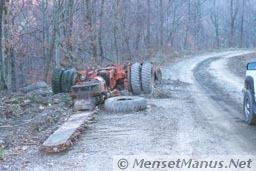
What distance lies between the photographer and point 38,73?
100 ft

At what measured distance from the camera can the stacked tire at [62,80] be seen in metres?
12.9

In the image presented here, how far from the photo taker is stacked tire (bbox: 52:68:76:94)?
12.9 metres

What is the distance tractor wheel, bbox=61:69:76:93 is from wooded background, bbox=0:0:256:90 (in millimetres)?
4454

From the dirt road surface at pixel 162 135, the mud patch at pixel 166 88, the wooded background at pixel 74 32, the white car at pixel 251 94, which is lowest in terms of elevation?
the dirt road surface at pixel 162 135

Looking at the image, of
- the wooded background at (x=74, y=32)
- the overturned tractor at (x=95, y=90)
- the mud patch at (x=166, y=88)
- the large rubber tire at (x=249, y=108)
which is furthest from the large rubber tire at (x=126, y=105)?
the wooded background at (x=74, y=32)

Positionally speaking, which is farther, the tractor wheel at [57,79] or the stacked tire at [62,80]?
the tractor wheel at [57,79]

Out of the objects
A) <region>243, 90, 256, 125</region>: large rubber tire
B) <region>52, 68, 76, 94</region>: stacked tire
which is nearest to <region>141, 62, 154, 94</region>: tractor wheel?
<region>52, 68, 76, 94</region>: stacked tire

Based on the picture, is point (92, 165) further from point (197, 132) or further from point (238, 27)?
point (238, 27)

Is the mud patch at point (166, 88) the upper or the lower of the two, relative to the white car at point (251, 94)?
lower

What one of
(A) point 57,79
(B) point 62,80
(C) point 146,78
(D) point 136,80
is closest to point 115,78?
(D) point 136,80

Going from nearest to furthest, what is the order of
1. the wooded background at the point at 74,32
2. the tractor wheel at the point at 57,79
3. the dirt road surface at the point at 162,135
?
the dirt road surface at the point at 162,135 → the tractor wheel at the point at 57,79 → the wooded background at the point at 74,32

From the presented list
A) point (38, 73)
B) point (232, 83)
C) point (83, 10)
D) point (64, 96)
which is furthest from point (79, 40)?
point (64, 96)

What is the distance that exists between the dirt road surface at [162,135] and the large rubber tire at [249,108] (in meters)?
0.15

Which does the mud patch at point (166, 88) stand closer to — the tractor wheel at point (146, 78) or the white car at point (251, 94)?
the tractor wheel at point (146, 78)
